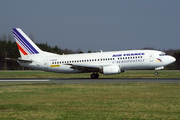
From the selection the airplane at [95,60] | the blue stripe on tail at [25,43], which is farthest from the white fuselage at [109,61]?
the blue stripe on tail at [25,43]

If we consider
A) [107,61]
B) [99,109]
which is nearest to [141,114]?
[99,109]

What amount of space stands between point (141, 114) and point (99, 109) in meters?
2.32

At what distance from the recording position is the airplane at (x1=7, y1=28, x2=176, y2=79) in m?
37.1

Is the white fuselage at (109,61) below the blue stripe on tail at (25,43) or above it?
below

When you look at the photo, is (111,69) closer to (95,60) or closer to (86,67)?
(95,60)

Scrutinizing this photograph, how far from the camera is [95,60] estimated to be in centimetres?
3844

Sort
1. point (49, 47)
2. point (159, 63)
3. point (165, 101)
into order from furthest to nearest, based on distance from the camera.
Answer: point (49, 47) → point (159, 63) → point (165, 101)

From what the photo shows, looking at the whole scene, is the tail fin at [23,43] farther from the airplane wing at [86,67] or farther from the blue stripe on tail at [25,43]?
the airplane wing at [86,67]

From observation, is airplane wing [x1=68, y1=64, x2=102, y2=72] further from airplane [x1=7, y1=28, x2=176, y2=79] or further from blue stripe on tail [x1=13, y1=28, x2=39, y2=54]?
blue stripe on tail [x1=13, y1=28, x2=39, y2=54]

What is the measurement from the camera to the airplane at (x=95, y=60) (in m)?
37.1

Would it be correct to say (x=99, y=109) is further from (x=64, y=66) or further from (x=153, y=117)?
(x=64, y=66)

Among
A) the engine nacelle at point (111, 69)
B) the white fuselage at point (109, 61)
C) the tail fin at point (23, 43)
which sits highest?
the tail fin at point (23, 43)

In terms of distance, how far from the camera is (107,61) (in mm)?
37750

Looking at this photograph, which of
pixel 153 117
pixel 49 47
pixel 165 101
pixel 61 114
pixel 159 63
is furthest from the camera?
pixel 49 47
